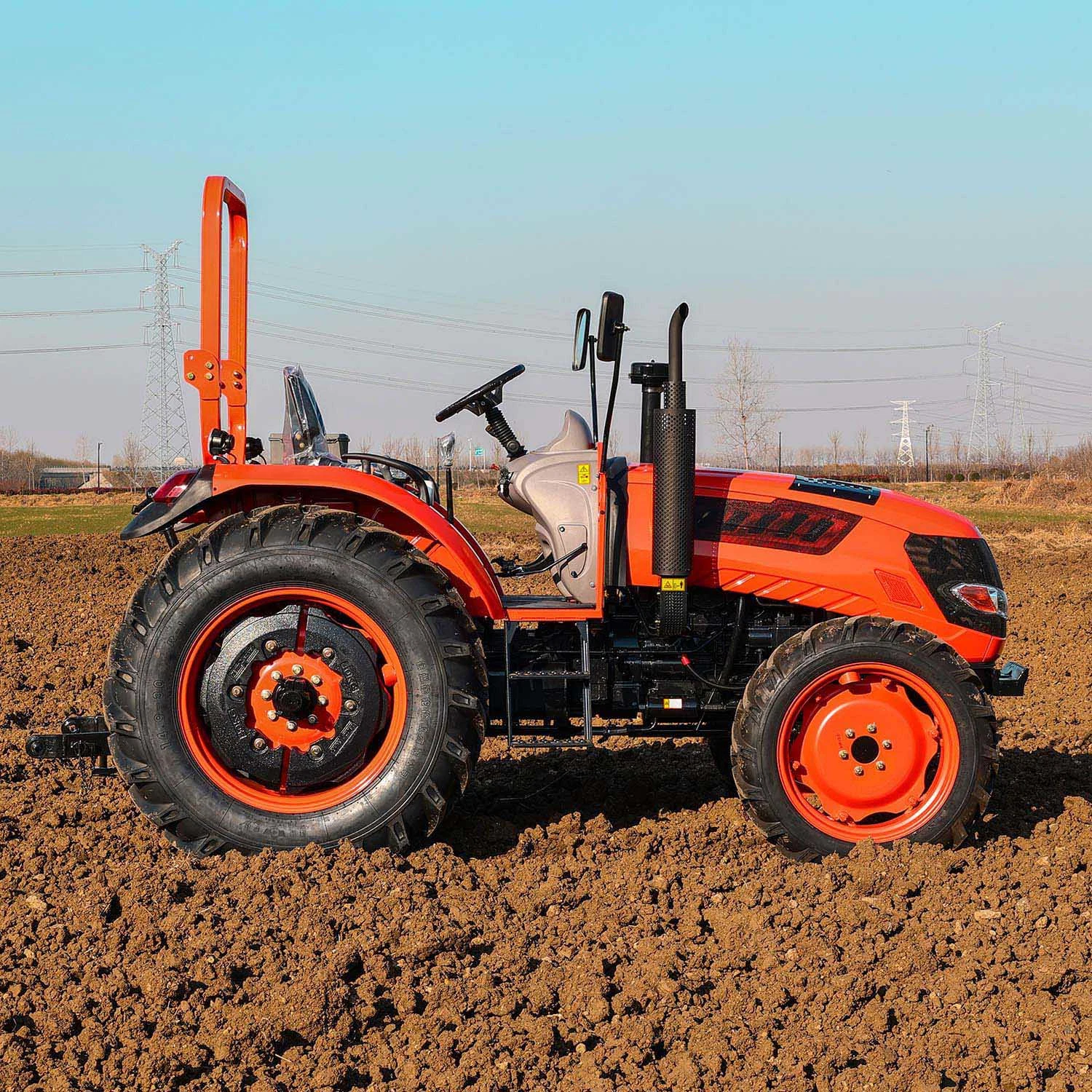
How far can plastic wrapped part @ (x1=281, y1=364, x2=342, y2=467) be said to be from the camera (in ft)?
16.9

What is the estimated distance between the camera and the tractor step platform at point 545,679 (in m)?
4.81

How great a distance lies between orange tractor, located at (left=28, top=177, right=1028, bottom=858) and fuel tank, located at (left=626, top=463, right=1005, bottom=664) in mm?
10

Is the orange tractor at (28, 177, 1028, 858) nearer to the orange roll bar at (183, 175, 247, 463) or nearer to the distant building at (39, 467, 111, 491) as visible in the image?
the orange roll bar at (183, 175, 247, 463)

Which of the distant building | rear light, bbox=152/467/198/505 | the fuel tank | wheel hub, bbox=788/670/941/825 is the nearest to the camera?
rear light, bbox=152/467/198/505

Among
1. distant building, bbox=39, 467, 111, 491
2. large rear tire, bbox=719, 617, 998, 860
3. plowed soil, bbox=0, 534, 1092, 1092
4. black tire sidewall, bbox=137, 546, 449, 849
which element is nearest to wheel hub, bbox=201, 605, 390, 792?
black tire sidewall, bbox=137, 546, 449, 849

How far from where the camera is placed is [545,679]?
16.3ft

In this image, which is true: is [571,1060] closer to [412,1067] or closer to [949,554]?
[412,1067]

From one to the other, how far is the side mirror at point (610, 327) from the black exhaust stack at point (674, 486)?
28 cm

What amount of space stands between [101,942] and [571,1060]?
5.09ft

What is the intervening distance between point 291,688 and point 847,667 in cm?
204

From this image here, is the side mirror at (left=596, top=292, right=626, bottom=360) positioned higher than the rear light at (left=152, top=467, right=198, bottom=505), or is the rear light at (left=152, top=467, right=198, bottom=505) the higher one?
the side mirror at (left=596, top=292, right=626, bottom=360)

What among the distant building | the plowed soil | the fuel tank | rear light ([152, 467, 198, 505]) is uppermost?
the distant building

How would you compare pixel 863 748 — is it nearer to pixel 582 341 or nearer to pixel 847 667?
pixel 847 667

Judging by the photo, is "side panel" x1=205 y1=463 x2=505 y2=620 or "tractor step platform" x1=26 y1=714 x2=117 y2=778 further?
"tractor step platform" x1=26 y1=714 x2=117 y2=778
